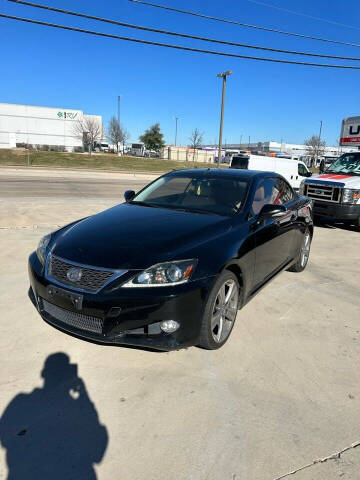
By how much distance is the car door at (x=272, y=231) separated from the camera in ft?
12.2

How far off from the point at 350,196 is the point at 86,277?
781 cm

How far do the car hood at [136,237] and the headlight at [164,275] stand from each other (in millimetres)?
55

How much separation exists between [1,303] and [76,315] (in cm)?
169

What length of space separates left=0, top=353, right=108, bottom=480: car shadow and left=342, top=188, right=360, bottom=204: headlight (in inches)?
313

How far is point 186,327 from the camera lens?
8.84ft

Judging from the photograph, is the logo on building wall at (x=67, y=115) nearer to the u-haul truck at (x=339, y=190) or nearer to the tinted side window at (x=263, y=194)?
the u-haul truck at (x=339, y=190)

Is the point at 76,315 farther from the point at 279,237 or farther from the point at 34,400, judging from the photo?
the point at 279,237

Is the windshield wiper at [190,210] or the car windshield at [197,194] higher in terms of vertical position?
the car windshield at [197,194]

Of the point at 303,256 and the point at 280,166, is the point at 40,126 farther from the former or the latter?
the point at 303,256

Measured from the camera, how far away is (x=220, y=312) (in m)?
3.10

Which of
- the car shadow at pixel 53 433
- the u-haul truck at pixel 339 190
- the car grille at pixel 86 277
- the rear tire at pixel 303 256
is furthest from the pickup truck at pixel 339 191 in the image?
the car shadow at pixel 53 433

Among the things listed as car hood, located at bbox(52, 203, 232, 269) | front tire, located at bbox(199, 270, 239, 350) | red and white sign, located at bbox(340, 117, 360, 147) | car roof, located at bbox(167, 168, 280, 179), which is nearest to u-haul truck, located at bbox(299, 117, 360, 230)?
red and white sign, located at bbox(340, 117, 360, 147)

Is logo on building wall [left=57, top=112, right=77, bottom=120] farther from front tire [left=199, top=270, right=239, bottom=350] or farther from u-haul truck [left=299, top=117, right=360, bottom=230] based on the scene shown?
front tire [left=199, top=270, right=239, bottom=350]

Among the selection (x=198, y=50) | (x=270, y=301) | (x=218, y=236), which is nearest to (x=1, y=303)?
(x=218, y=236)
